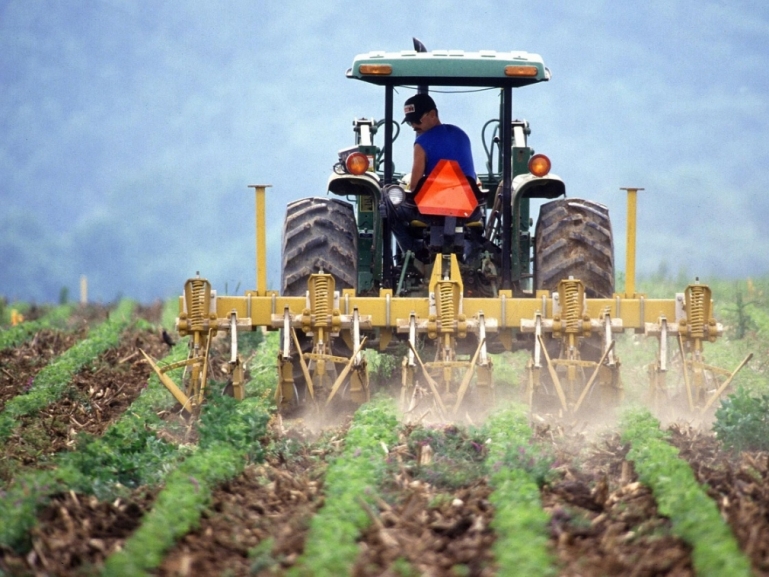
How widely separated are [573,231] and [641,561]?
16.7 ft

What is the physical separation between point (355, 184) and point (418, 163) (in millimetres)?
527

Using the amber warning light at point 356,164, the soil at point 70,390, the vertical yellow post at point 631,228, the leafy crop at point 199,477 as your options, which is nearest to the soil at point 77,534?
the leafy crop at point 199,477

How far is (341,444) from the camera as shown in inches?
327

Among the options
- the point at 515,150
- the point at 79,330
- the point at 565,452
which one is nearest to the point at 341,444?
the point at 565,452

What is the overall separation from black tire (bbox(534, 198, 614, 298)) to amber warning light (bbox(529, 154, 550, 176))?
21.1 inches

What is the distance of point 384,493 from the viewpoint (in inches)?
266

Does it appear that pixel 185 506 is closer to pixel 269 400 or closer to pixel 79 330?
pixel 269 400

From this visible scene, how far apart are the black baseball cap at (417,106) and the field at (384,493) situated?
7.20ft

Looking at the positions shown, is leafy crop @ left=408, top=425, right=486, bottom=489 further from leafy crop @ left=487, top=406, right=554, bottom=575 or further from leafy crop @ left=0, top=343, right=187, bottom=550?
leafy crop @ left=0, top=343, right=187, bottom=550

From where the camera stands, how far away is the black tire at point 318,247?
1020 centimetres

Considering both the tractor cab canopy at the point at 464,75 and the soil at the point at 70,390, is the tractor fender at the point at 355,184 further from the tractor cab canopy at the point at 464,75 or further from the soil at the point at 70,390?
the soil at the point at 70,390

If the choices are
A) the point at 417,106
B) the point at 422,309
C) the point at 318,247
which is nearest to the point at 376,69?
the point at 417,106

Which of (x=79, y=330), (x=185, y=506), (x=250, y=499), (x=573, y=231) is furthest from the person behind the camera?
(x=79, y=330)

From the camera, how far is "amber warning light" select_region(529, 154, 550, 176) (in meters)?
10.1
